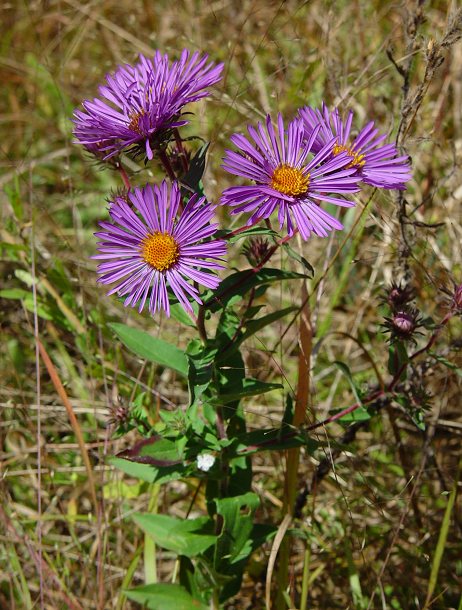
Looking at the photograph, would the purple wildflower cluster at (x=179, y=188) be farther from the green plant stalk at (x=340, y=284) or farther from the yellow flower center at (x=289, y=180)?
the green plant stalk at (x=340, y=284)

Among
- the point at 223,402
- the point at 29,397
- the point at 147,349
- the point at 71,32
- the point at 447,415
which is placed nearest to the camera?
the point at 223,402

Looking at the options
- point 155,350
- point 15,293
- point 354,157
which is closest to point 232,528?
point 155,350

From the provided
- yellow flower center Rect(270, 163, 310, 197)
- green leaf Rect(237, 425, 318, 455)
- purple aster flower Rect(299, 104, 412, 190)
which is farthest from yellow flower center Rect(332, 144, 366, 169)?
green leaf Rect(237, 425, 318, 455)

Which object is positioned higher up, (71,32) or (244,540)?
(71,32)

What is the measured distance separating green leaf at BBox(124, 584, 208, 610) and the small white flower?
41 cm

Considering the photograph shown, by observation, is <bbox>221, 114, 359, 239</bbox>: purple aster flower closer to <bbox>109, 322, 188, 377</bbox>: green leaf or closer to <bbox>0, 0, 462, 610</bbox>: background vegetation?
<bbox>0, 0, 462, 610</bbox>: background vegetation

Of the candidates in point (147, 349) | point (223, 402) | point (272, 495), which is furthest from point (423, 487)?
point (147, 349)

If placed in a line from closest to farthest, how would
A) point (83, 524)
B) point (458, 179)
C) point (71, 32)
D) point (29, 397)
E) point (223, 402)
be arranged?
point (223, 402), point (83, 524), point (29, 397), point (458, 179), point (71, 32)

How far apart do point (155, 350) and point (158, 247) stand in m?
0.36

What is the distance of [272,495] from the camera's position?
233cm

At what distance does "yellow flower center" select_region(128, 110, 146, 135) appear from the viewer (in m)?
1.45

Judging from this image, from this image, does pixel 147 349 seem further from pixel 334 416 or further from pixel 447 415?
pixel 447 415

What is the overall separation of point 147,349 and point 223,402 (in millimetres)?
266

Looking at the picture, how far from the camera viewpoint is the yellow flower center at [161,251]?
1.50 metres
